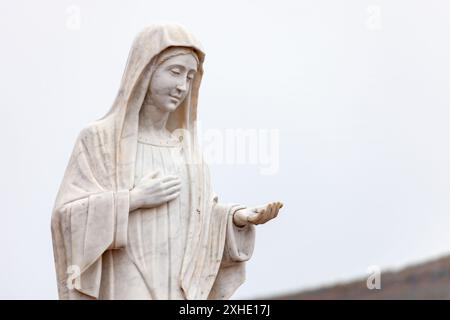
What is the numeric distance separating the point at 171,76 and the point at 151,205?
136cm

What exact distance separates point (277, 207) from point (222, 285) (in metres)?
1.26

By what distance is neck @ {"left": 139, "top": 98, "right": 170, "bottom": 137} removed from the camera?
785 centimetres

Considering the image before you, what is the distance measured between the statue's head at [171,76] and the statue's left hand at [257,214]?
4.40ft

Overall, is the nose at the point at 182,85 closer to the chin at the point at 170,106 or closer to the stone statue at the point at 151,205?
the stone statue at the point at 151,205

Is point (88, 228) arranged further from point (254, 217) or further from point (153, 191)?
point (254, 217)

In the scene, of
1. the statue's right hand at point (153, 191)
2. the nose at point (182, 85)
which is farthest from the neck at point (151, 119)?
the statue's right hand at point (153, 191)

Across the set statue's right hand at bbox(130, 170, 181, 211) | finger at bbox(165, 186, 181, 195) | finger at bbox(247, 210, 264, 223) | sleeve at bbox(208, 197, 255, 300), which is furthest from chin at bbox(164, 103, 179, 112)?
finger at bbox(247, 210, 264, 223)

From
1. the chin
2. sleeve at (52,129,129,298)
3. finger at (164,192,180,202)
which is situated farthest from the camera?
the chin

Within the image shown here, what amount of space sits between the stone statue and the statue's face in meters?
0.01

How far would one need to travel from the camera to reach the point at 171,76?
7.66m

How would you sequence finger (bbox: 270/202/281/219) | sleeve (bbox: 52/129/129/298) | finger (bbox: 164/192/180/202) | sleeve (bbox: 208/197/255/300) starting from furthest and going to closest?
sleeve (bbox: 208/197/255/300)
finger (bbox: 164/192/180/202)
finger (bbox: 270/202/281/219)
sleeve (bbox: 52/129/129/298)

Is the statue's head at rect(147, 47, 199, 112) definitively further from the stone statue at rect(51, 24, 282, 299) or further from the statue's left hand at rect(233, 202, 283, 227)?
the statue's left hand at rect(233, 202, 283, 227)

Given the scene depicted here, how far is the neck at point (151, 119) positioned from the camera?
785 centimetres
